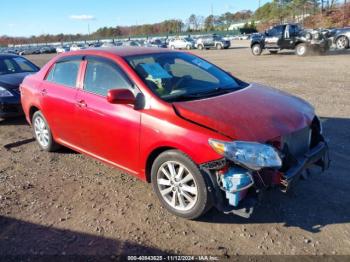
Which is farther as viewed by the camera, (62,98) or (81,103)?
(62,98)

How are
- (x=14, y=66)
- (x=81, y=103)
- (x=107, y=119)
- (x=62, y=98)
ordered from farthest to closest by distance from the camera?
(x=14, y=66)
(x=62, y=98)
(x=81, y=103)
(x=107, y=119)

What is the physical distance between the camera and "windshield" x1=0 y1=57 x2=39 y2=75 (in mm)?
9125

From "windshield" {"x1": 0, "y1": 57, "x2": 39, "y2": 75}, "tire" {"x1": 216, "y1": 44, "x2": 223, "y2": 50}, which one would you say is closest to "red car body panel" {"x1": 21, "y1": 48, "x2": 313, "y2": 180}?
"windshield" {"x1": 0, "y1": 57, "x2": 39, "y2": 75}

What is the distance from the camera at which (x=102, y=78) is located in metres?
4.71

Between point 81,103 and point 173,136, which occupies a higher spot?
point 81,103

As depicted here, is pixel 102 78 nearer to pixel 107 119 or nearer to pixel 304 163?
pixel 107 119

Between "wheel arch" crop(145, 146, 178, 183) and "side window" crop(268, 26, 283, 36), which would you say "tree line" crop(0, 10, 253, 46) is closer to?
"side window" crop(268, 26, 283, 36)

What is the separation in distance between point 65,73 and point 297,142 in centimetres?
335

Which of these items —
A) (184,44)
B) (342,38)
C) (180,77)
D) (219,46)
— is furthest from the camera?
(184,44)

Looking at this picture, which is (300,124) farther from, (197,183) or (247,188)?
(197,183)

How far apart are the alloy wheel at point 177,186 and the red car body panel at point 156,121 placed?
23 centimetres

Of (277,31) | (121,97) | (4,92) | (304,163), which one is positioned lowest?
(304,163)

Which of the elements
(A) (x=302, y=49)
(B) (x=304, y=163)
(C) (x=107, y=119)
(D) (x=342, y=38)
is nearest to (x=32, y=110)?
(C) (x=107, y=119)

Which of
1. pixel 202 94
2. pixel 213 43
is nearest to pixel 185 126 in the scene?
pixel 202 94
